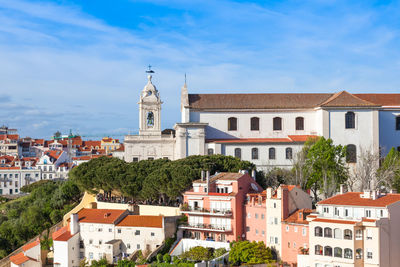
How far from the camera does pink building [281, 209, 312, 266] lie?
37.3 metres

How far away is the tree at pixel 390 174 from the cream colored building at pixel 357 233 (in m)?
12.4

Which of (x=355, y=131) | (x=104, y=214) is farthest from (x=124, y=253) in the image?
(x=355, y=131)

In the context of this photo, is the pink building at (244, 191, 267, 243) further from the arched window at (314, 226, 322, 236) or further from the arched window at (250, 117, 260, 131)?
the arched window at (250, 117, 260, 131)

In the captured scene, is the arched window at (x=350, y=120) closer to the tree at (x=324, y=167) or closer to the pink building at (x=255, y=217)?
the tree at (x=324, y=167)

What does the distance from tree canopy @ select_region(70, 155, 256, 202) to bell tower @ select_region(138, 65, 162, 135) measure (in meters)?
6.00

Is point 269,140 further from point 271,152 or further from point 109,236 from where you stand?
point 109,236

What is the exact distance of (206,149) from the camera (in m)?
60.7

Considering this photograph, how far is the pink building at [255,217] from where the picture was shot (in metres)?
40.6

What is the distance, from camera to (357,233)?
3412 centimetres

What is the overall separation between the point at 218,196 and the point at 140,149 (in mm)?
21227

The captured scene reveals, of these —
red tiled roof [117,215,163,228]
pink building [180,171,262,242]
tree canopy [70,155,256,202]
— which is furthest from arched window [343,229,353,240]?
tree canopy [70,155,256,202]

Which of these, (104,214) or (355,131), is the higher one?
(355,131)

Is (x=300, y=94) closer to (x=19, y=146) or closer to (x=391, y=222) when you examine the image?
(x=391, y=222)

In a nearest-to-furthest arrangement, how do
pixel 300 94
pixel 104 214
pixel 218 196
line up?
pixel 218 196 → pixel 104 214 → pixel 300 94
